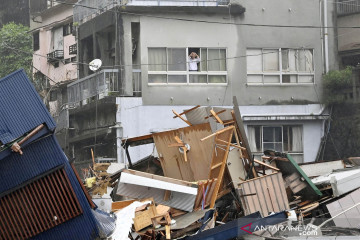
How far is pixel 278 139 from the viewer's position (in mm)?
32031

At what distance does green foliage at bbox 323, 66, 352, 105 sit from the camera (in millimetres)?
32531

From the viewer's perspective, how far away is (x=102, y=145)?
33250 mm

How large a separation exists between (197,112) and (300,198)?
12.5ft

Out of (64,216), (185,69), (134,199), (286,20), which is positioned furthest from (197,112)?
(286,20)

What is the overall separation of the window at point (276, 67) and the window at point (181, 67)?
4.91 ft

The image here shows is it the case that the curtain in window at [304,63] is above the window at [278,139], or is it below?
above

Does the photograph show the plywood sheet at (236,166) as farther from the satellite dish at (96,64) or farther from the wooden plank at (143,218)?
the satellite dish at (96,64)

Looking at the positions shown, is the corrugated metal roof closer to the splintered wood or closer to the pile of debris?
the pile of debris

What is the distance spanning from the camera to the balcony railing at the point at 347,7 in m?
34.7

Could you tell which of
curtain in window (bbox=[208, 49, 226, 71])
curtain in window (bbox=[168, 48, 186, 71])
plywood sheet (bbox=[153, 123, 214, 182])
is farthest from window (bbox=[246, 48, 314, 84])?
plywood sheet (bbox=[153, 123, 214, 182])

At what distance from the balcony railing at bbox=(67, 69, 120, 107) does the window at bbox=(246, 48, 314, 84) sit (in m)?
6.65

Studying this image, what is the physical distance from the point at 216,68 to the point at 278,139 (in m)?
4.56

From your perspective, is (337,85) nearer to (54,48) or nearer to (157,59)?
(157,59)

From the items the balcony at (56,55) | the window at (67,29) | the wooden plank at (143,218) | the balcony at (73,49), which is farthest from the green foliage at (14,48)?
the wooden plank at (143,218)
